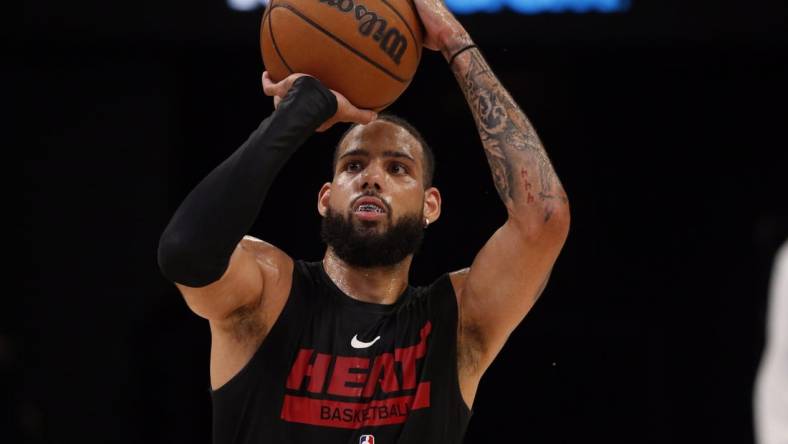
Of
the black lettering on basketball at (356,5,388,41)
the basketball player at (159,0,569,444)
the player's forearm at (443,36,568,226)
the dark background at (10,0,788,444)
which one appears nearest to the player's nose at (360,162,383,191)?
the basketball player at (159,0,569,444)

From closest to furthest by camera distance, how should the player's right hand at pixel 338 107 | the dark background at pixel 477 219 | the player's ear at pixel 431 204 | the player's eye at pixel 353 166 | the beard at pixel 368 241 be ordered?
the player's right hand at pixel 338 107 < the beard at pixel 368 241 < the player's eye at pixel 353 166 < the player's ear at pixel 431 204 < the dark background at pixel 477 219

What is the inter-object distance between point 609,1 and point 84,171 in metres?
3.24

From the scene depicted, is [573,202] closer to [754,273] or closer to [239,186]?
[754,273]

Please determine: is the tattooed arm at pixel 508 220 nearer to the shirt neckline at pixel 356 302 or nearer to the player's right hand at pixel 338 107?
the shirt neckline at pixel 356 302

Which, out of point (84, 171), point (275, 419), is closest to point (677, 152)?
point (84, 171)

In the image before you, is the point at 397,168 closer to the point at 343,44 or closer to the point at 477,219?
the point at 343,44

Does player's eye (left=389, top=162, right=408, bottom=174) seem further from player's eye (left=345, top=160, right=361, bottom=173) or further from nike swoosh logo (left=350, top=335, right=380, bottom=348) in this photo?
nike swoosh logo (left=350, top=335, right=380, bottom=348)

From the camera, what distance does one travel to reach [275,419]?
299 cm

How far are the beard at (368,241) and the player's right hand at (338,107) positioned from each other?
12.5 inches

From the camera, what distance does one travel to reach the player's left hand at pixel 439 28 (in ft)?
10.6

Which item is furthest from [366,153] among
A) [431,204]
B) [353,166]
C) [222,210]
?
[222,210]

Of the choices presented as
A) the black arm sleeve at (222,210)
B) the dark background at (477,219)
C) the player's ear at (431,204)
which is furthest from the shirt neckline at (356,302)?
the dark background at (477,219)

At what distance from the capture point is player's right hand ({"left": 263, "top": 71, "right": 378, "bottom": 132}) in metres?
2.98

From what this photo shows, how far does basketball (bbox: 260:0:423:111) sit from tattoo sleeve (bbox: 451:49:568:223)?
10.1 inches
